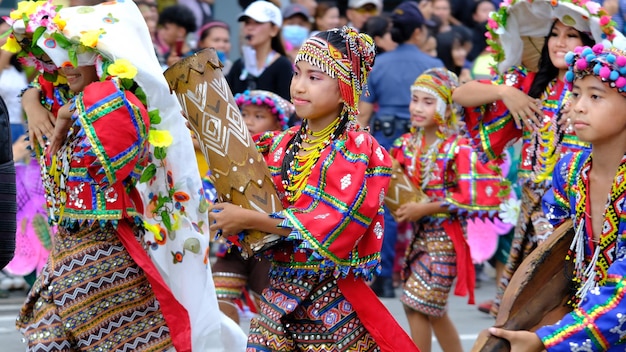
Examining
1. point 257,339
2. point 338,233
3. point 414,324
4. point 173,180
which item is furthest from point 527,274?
point 414,324

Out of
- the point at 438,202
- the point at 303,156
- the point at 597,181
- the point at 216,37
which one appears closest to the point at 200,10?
the point at 216,37

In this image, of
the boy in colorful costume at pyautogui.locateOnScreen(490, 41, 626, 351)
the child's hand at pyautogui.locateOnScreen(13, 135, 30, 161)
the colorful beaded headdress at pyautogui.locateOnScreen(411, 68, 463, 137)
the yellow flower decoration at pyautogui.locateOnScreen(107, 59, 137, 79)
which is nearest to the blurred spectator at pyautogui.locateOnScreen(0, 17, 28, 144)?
the child's hand at pyautogui.locateOnScreen(13, 135, 30, 161)

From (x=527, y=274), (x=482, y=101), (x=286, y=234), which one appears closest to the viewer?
(x=527, y=274)

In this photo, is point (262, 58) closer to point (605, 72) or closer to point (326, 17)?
point (326, 17)

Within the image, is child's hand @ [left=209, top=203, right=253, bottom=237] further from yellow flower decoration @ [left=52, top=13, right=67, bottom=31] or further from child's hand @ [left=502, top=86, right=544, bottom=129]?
child's hand @ [left=502, top=86, right=544, bottom=129]

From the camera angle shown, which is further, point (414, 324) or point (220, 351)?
point (414, 324)

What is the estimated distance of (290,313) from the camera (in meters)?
4.80

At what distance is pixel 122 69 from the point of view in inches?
192

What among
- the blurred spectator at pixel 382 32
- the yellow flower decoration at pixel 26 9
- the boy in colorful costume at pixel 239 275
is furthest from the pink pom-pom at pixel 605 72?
the blurred spectator at pixel 382 32

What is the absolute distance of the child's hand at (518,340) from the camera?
3625mm

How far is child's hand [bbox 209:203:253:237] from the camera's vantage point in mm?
4531

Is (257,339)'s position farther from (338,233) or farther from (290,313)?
(338,233)

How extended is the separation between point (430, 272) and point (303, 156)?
2.23m

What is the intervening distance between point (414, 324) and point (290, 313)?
89.2 inches
